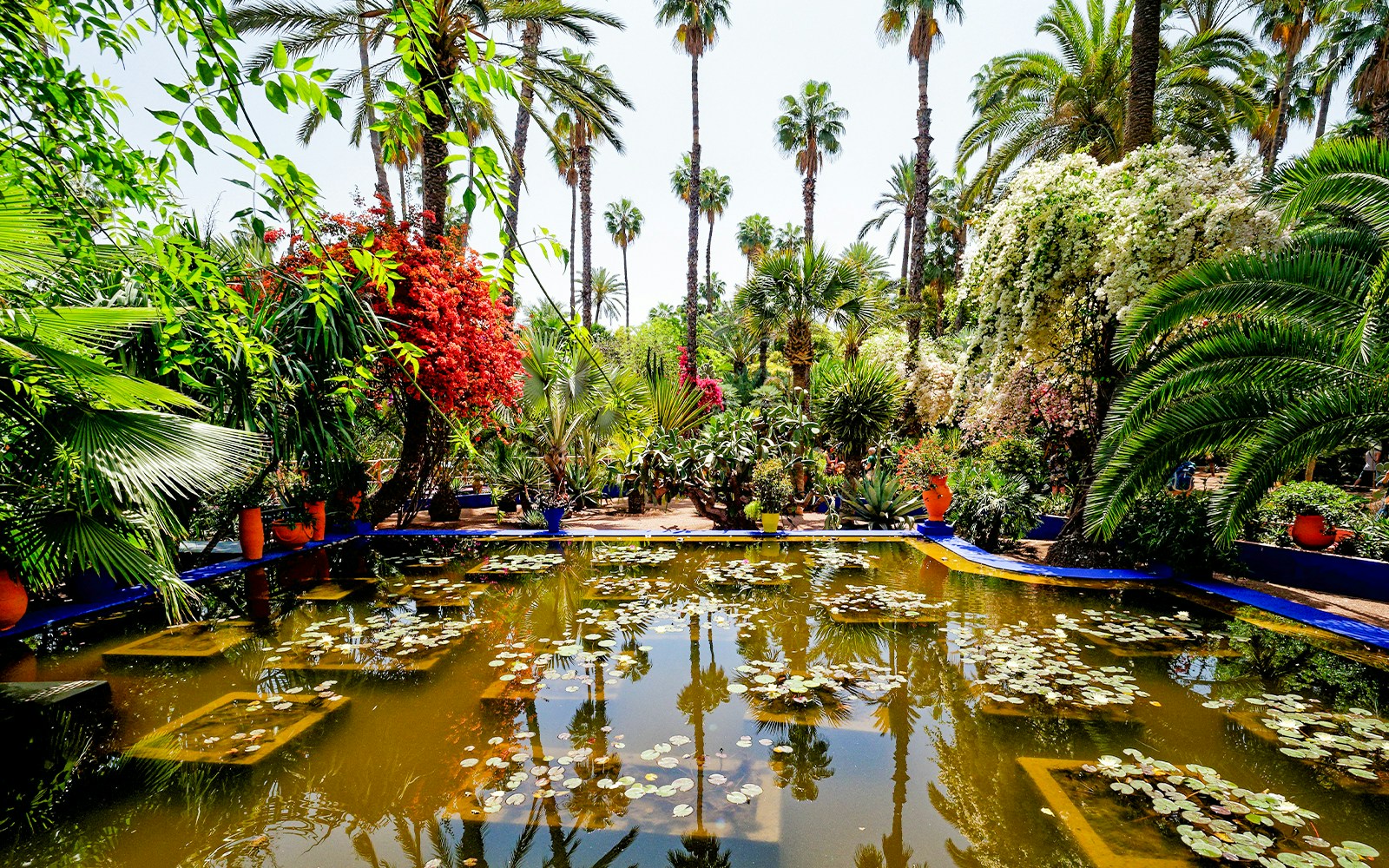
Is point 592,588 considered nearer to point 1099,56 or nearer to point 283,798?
point 283,798

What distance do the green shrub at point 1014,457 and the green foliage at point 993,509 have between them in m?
0.52

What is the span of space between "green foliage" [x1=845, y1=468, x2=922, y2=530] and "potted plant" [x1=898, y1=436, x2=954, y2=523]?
0.20m

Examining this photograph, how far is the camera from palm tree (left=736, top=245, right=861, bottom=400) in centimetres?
1415

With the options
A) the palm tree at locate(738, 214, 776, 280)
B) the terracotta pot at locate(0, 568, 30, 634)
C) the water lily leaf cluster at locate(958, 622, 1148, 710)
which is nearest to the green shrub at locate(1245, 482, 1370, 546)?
the water lily leaf cluster at locate(958, 622, 1148, 710)

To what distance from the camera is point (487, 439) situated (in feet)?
35.9

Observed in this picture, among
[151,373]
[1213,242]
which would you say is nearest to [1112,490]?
[1213,242]

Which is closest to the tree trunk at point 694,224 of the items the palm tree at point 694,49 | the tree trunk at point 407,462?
the palm tree at point 694,49

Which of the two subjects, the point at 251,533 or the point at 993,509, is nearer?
the point at 251,533

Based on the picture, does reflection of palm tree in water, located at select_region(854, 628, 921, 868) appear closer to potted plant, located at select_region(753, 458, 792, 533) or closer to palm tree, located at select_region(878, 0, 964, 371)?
potted plant, located at select_region(753, 458, 792, 533)

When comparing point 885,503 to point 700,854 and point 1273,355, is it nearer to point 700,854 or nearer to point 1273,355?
point 1273,355

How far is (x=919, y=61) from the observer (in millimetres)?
18797

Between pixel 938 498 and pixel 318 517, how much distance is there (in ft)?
28.7

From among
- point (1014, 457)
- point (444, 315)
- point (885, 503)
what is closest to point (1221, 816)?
point (885, 503)

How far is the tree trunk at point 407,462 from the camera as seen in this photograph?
928cm
